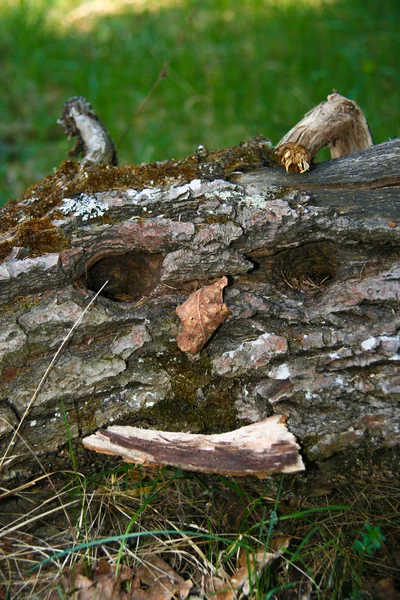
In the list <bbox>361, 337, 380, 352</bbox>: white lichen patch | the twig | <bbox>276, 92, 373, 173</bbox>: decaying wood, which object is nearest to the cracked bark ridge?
<bbox>276, 92, 373, 173</bbox>: decaying wood

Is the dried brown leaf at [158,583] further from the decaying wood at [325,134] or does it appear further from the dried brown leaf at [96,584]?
the decaying wood at [325,134]

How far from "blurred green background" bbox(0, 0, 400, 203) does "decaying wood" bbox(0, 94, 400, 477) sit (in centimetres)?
255

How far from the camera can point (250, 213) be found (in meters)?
2.23

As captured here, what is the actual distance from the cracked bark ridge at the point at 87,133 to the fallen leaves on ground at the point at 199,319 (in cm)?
118

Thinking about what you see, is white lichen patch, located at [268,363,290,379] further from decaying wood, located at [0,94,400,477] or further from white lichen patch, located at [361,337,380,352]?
white lichen patch, located at [361,337,380,352]

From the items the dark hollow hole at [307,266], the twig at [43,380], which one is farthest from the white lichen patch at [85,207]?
the dark hollow hole at [307,266]

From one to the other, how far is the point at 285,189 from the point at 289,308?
0.56 meters

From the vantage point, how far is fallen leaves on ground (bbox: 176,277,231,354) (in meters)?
2.14

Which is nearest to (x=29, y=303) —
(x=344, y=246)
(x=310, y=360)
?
(x=310, y=360)

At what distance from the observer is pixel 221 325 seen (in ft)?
7.14

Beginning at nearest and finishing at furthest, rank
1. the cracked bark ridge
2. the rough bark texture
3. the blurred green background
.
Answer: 1. the rough bark texture
2. the cracked bark ridge
3. the blurred green background

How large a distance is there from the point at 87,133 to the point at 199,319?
161cm

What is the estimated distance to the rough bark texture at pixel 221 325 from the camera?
81.4 inches

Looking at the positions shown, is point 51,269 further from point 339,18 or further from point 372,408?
point 339,18
